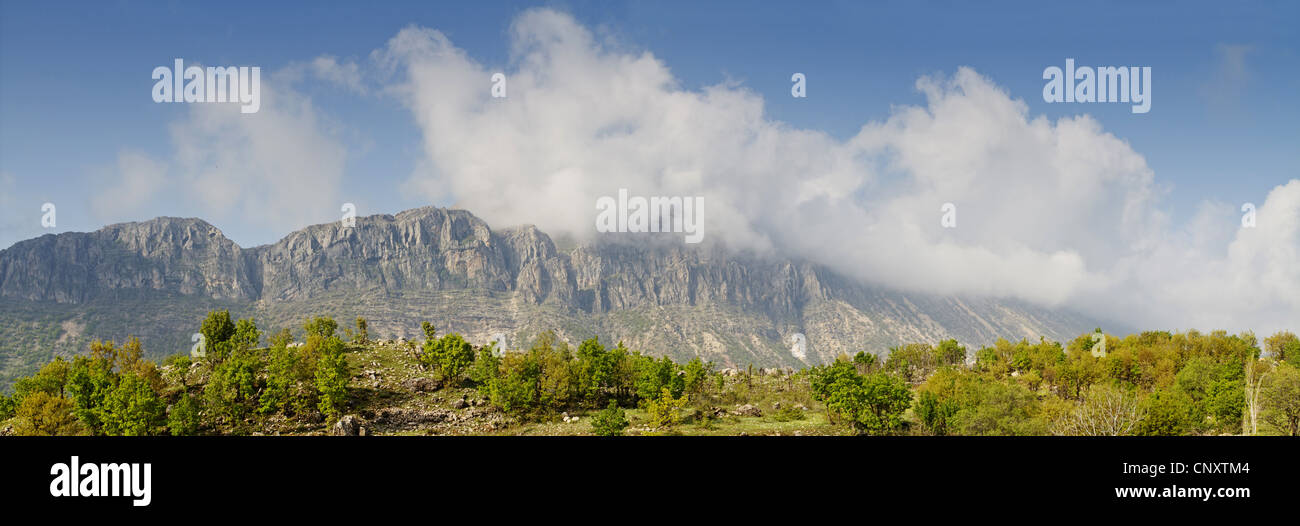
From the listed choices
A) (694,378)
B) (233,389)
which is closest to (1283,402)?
(694,378)

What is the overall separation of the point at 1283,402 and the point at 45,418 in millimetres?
151368

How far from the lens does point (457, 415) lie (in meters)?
83.8

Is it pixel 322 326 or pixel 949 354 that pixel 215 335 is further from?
pixel 949 354

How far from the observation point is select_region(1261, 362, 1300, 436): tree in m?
66.6

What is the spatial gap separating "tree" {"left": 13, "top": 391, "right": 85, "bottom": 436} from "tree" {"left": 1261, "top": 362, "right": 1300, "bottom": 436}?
5846 inches

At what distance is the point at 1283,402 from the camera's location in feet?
224

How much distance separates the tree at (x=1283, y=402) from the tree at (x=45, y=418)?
5846 inches

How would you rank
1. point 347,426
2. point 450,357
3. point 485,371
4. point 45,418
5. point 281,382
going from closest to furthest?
point 45,418 < point 347,426 < point 281,382 < point 485,371 < point 450,357

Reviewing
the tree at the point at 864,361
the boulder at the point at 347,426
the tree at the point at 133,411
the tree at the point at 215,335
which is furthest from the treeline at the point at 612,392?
the tree at the point at 864,361

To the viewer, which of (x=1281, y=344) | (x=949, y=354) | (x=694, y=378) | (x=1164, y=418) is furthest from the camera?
(x=949, y=354)
